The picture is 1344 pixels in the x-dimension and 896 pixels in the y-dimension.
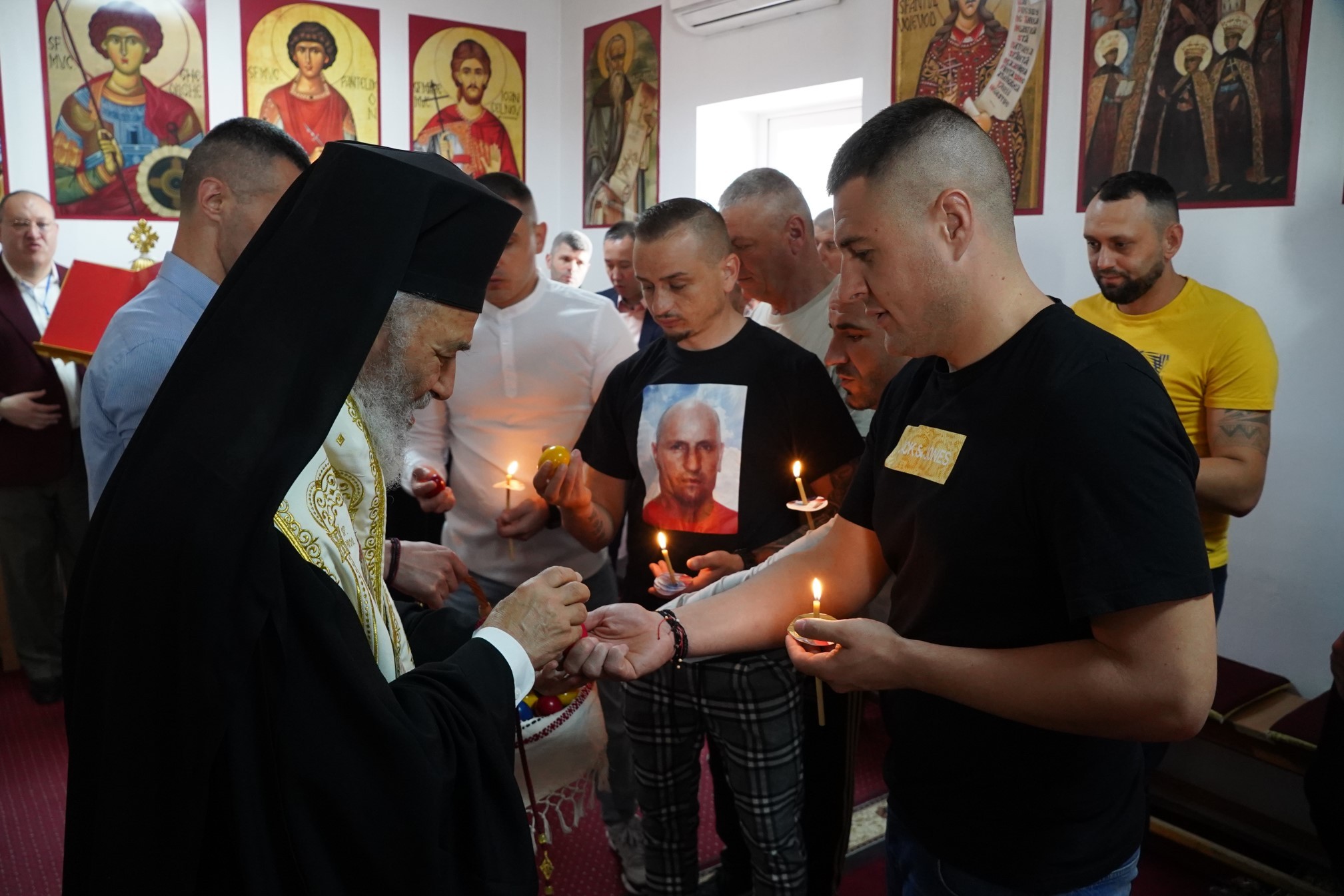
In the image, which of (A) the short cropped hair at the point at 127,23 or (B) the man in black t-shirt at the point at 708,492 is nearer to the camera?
(B) the man in black t-shirt at the point at 708,492

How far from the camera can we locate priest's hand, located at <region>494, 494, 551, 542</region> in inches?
133

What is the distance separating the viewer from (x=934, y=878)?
1772mm

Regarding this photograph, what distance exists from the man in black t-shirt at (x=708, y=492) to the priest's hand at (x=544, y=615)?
29.8 inches

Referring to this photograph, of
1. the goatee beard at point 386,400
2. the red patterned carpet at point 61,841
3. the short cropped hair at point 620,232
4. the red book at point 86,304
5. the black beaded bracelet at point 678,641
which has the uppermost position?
the short cropped hair at point 620,232

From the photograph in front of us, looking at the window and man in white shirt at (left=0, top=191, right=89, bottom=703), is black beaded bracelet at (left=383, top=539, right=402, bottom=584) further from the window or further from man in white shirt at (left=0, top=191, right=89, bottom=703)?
the window

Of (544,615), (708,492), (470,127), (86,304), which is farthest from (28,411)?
(470,127)

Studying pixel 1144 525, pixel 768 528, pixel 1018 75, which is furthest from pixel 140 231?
pixel 1144 525

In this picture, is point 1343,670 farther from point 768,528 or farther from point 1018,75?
point 1018,75

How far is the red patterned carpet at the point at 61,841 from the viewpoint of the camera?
3.50 metres

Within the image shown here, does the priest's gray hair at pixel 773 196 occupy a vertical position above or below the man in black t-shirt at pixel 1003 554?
above

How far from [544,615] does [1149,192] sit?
304 centimetres

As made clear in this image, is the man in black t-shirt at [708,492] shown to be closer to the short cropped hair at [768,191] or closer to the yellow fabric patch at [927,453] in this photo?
the short cropped hair at [768,191]

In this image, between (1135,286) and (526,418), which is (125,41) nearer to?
(526,418)

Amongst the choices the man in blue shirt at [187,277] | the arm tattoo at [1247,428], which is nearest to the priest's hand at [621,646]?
the man in blue shirt at [187,277]
